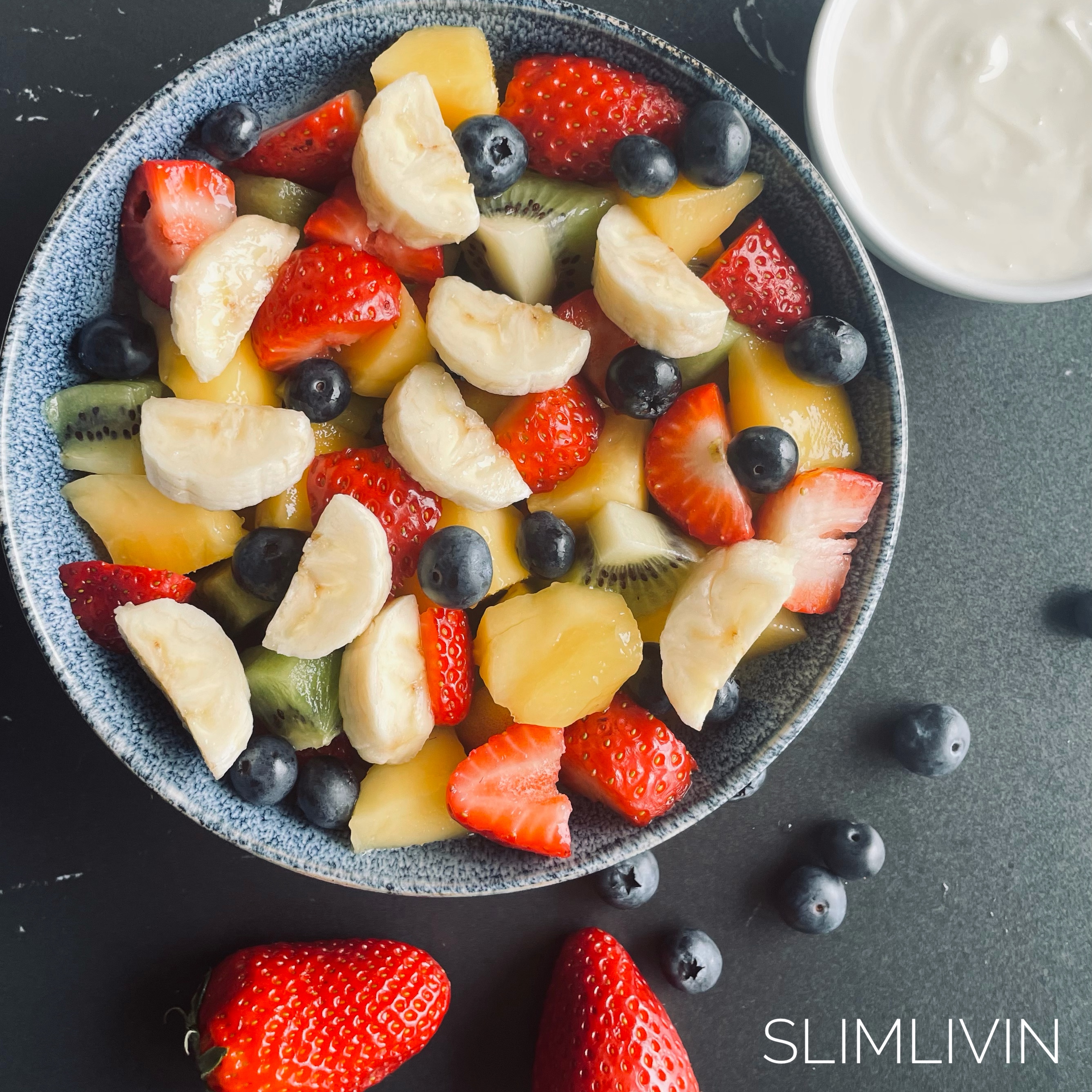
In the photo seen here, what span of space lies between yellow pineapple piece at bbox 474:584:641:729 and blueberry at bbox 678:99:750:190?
22.5 inches

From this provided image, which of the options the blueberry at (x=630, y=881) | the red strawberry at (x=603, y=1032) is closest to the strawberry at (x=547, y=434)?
the blueberry at (x=630, y=881)

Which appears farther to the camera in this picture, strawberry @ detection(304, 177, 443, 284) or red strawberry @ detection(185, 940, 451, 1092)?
red strawberry @ detection(185, 940, 451, 1092)

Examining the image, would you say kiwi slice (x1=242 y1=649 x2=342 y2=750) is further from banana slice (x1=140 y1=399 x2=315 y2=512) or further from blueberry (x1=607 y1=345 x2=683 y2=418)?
blueberry (x1=607 y1=345 x2=683 y2=418)

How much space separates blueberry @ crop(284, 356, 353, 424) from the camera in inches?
48.5

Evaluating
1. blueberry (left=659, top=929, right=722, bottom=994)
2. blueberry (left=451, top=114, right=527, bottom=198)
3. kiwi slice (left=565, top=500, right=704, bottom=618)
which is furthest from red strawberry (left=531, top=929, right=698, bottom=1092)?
blueberry (left=451, top=114, right=527, bottom=198)

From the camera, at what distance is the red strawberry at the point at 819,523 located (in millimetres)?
1265

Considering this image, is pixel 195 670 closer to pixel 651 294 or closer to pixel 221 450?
pixel 221 450

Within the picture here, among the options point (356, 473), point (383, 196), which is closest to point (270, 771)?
point (356, 473)

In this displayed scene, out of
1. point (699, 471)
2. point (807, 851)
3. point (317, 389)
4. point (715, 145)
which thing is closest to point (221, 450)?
point (317, 389)

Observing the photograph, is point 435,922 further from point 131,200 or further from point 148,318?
point 131,200

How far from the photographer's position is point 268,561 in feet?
3.97

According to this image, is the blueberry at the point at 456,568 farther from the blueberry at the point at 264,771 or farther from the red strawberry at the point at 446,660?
the blueberry at the point at 264,771

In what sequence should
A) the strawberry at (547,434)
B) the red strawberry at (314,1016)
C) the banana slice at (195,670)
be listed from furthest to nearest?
the red strawberry at (314,1016)
the strawberry at (547,434)
the banana slice at (195,670)

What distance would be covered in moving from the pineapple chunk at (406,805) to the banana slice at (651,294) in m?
0.63
